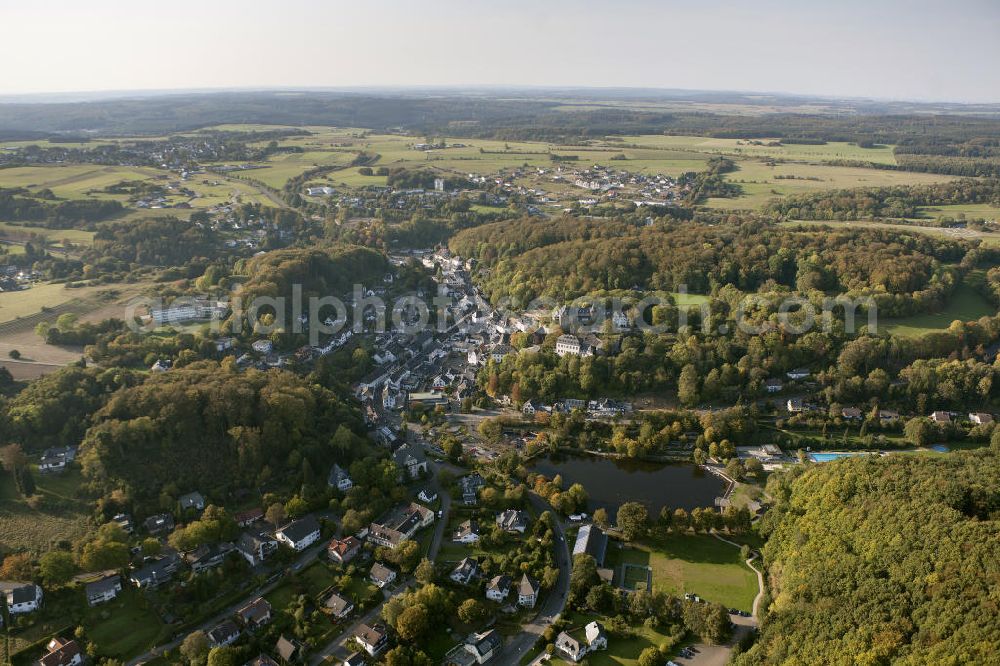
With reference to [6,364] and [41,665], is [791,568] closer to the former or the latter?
[41,665]

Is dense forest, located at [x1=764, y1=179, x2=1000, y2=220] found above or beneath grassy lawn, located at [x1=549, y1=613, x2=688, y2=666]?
above

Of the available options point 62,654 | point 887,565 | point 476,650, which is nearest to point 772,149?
point 887,565

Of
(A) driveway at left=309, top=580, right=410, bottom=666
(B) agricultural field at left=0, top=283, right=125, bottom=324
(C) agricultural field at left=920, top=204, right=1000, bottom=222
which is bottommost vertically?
(A) driveway at left=309, top=580, right=410, bottom=666

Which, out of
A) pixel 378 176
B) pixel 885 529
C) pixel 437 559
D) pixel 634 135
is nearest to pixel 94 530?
pixel 437 559

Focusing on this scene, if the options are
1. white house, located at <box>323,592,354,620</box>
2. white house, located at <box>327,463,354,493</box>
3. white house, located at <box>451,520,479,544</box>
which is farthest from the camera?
white house, located at <box>327,463,354,493</box>

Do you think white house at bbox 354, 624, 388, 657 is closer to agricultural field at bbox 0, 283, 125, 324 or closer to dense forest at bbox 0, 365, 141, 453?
dense forest at bbox 0, 365, 141, 453

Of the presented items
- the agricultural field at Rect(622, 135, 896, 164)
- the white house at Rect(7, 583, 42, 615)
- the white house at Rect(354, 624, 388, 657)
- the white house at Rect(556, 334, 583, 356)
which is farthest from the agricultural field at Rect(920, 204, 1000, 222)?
the white house at Rect(7, 583, 42, 615)

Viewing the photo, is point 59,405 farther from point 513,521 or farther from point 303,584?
point 513,521

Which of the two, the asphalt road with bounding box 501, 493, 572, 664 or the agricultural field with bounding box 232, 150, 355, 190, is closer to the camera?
the asphalt road with bounding box 501, 493, 572, 664
